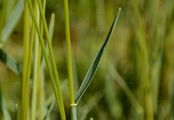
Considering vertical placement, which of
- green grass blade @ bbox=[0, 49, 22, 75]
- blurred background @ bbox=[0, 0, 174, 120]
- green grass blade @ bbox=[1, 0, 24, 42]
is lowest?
blurred background @ bbox=[0, 0, 174, 120]

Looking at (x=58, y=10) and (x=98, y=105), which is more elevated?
(x=58, y=10)

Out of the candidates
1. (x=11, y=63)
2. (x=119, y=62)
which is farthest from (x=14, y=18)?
(x=119, y=62)

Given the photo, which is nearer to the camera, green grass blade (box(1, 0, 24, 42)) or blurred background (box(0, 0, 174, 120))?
green grass blade (box(1, 0, 24, 42))

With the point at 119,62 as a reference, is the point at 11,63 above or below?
above

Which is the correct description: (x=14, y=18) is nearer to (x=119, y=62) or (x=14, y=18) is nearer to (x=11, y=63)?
(x=11, y=63)

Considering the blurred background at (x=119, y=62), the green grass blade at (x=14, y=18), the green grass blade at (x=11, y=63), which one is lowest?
the blurred background at (x=119, y=62)

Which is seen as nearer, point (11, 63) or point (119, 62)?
point (11, 63)

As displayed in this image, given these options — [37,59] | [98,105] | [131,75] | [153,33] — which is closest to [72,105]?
[37,59]

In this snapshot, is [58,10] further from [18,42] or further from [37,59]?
[37,59]
